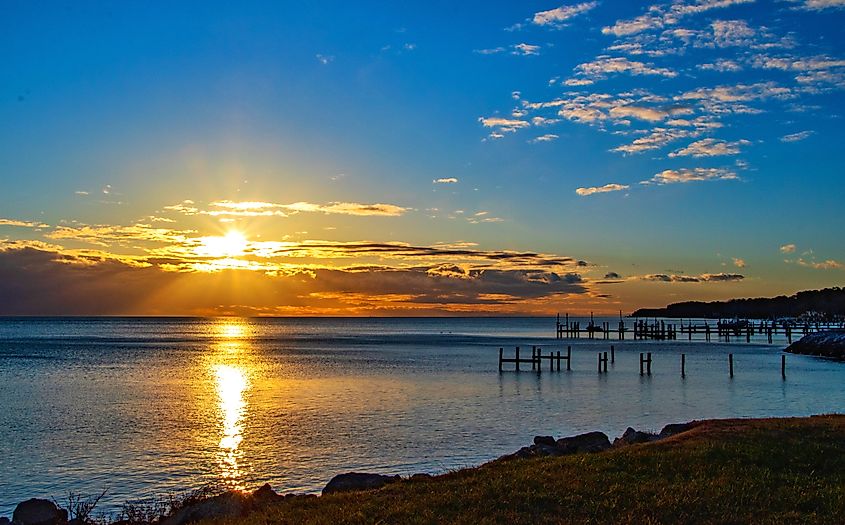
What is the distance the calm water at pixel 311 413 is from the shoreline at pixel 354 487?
3.32 metres

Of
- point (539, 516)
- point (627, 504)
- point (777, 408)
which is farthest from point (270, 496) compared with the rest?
point (777, 408)

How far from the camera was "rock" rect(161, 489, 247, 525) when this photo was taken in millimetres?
14266

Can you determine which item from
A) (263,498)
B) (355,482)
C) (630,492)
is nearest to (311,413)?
(355,482)

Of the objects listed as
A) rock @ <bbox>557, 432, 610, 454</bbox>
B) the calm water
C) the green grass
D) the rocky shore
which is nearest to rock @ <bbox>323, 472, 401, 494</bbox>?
the rocky shore

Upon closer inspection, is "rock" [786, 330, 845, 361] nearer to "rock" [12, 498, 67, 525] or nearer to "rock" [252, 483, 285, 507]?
"rock" [252, 483, 285, 507]

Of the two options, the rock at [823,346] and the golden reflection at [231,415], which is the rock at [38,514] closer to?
the golden reflection at [231,415]

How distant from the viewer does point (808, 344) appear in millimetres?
89750

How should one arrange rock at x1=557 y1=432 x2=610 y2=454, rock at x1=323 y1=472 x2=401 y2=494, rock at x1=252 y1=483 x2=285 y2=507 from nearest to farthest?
1. rock at x1=252 y1=483 x2=285 y2=507
2. rock at x1=323 y1=472 x2=401 y2=494
3. rock at x1=557 y1=432 x2=610 y2=454

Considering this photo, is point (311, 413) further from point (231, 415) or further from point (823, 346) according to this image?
point (823, 346)

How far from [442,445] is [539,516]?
636 inches

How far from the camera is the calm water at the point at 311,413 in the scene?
24828 millimetres

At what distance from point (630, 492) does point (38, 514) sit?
12958 mm

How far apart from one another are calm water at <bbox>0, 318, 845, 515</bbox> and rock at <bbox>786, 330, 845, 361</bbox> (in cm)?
1287

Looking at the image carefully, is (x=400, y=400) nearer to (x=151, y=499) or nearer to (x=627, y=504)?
(x=151, y=499)
